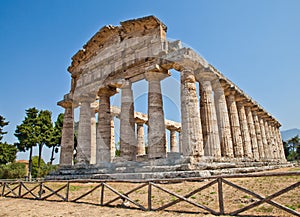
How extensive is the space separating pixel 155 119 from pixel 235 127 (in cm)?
846

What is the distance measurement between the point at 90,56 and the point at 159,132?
37.3 ft

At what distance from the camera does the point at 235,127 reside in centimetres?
2108

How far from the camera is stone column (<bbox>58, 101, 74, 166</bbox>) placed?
22839 millimetres

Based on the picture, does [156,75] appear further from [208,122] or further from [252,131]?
[252,131]

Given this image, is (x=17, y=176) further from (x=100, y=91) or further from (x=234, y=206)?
(x=234, y=206)

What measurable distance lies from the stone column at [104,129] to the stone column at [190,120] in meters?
7.58

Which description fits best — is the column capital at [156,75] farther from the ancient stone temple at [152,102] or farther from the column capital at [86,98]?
the column capital at [86,98]

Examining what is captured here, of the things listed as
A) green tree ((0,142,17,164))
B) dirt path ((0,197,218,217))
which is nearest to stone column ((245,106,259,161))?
dirt path ((0,197,218,217))

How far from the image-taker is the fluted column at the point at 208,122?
16.9 m

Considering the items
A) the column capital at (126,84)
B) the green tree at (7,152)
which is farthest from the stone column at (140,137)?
the green tree at (7,152)

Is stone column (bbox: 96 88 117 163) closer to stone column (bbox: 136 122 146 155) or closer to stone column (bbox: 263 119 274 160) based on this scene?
stone column (bbox: 136 122 146 155)

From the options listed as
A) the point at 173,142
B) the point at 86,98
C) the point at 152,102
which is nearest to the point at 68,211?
the point at 152,102

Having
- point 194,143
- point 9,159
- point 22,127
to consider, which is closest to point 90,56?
point 194,143

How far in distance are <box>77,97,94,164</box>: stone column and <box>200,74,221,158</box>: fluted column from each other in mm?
10309
